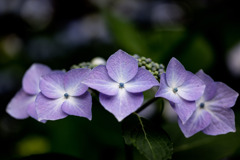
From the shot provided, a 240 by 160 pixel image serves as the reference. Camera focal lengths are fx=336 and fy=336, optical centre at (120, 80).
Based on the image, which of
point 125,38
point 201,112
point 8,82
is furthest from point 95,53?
point 201,112

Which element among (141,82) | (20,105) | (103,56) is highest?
(141,82)

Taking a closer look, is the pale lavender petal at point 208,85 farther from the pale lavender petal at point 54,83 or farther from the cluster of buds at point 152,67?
the pale lavender petal at point 54,83

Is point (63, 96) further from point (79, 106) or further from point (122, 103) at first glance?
point (122, 103)

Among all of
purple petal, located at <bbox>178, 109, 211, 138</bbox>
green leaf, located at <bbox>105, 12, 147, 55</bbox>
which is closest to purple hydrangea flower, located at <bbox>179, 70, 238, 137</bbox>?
purple petal, located at <bbox>178, 109, 211, 138</bbox>

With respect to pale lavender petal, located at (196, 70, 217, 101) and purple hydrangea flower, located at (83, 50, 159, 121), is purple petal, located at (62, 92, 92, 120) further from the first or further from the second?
pale lavender petal, located at (196, 70, 217, 101)

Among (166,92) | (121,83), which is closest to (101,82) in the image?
(121,83)

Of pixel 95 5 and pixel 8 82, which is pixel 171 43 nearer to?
pixel 8 82
